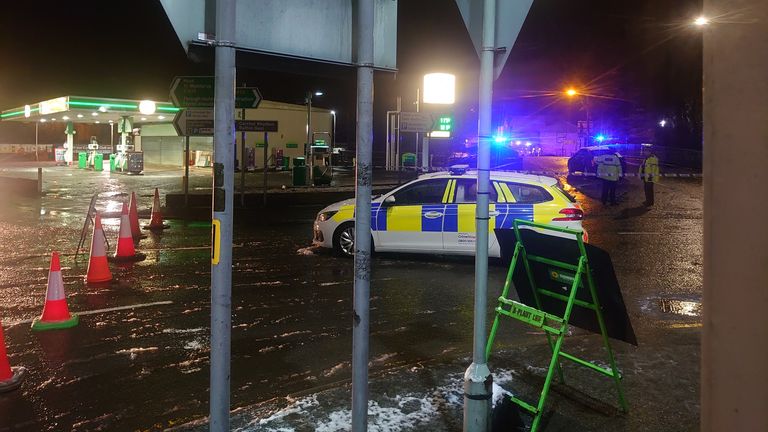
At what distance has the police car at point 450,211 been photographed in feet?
33.0

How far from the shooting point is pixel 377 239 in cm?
1058

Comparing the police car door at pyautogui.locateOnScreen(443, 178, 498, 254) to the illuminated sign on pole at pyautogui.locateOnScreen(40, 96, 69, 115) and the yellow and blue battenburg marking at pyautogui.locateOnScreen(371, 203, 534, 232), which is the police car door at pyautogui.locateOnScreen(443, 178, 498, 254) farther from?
the illuminated sign on pole at pyautogui.locateOnScreen(40, 96, 69, 115)

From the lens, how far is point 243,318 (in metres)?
7.18

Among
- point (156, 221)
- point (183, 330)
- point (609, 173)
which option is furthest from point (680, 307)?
point (609, 173)

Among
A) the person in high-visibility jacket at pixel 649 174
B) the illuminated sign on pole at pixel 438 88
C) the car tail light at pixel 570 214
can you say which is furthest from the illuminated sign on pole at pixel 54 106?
the car tail light at pixel 570 214

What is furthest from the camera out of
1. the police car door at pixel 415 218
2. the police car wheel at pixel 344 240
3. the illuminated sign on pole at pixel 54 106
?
the illuminated sign on pole at pixel 54 106

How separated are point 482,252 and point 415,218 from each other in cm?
638

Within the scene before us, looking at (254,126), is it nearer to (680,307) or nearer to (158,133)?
(680,307)

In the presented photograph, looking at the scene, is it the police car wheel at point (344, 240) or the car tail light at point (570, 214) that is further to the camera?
the police car wheel at point (344, 240)

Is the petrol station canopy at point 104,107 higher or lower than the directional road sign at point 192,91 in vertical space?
higher

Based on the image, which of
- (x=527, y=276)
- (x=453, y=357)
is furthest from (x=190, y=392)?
(x=527, y=276)

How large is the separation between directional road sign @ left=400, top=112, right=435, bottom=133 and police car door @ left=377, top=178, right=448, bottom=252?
11.0m

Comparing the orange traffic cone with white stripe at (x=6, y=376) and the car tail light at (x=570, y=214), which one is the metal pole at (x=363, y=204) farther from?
the car tail light at (x=570, y=214)

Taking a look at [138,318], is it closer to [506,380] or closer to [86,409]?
[86,409]
